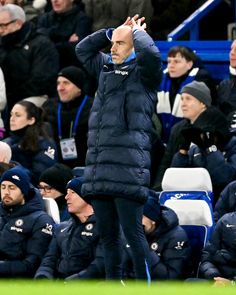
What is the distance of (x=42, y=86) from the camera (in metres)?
15.3

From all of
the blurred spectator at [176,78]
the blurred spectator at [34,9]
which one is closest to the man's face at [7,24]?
the blurred spectator at [34,9]

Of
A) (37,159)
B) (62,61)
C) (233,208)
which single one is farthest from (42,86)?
(233,208)

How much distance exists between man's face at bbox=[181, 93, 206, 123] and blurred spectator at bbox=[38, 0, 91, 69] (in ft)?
9.03

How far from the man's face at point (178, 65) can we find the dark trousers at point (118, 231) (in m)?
4.43

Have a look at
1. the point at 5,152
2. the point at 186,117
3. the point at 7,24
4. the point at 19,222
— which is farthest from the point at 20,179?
the point at 7,24

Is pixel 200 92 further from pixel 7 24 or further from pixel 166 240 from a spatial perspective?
pixel 7 24

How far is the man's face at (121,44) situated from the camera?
996 cm

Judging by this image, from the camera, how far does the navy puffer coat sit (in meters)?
9.80

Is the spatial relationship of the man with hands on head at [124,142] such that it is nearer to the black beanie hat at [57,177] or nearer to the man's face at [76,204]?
the man's face at [76,204]

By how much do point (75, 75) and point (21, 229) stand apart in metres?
2.91

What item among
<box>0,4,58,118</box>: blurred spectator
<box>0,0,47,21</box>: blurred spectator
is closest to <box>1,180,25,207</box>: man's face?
<box>0,4,58,118</box>: blurred spectator

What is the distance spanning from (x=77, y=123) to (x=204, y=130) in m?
1.96

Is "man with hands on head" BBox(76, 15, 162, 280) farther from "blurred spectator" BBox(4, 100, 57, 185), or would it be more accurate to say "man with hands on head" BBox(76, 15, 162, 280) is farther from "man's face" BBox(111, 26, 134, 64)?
"blurred spectator" BBox(4, 100, 57, 185)

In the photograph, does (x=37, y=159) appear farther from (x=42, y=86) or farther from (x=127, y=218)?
(x=127, y=218)
